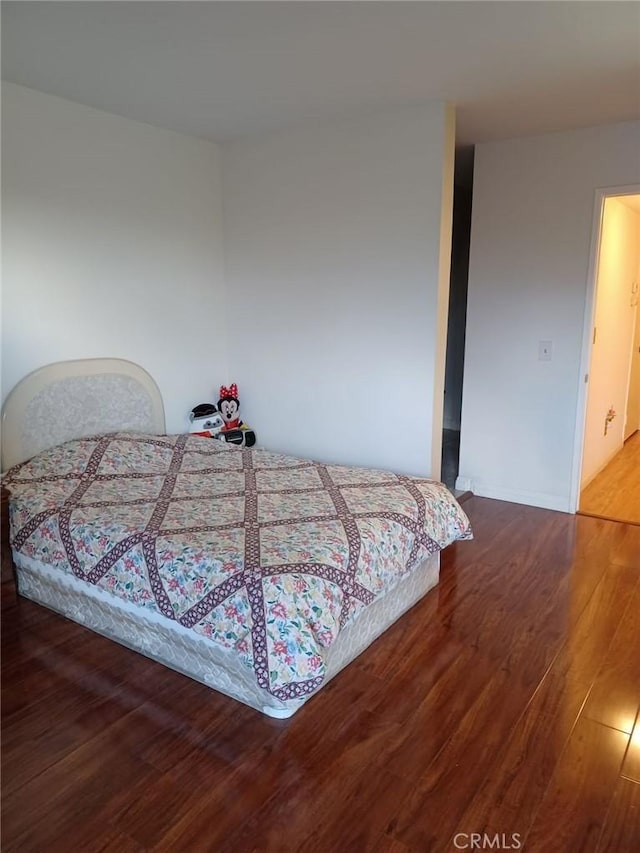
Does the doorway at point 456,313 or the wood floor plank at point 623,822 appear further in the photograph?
the doorway at point 456,313

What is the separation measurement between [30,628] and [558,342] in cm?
357

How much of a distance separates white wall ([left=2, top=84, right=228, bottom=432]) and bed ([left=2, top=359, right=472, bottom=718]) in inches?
10.3

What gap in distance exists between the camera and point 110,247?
3.59 m

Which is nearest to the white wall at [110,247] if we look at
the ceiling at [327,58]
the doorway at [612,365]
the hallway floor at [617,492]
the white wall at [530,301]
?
the ceiling at [327,58]

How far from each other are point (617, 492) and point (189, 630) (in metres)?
3.62

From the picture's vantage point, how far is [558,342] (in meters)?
4.04

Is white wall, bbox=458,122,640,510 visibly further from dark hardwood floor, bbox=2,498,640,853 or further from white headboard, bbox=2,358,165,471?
white headboard, bbox=2,358,165,471

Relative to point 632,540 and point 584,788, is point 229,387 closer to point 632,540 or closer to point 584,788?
point 632,540

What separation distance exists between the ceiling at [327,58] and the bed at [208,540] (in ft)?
5.00

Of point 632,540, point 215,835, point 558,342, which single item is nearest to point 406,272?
point 558,342

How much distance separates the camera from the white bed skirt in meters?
2.16

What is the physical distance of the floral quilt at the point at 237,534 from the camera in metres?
2.03

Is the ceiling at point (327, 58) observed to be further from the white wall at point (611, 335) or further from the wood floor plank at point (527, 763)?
the wood floor plank at point (527, 763)

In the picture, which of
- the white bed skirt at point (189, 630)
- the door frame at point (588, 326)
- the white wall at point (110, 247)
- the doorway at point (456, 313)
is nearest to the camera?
the white bed skirt at point (189, 630)
